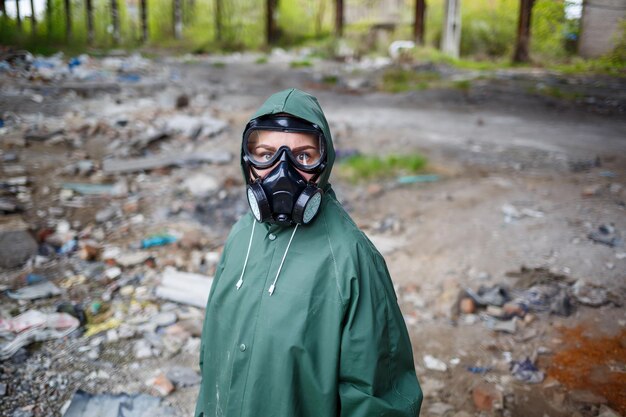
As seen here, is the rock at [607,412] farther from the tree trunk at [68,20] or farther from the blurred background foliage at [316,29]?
the tree trunk at [68,20]

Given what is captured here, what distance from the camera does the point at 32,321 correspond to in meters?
3.62

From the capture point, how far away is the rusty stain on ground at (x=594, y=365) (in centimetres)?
298

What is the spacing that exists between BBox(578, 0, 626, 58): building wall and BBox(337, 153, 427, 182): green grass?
7.91 feet

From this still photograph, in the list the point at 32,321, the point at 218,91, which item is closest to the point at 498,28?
the point at 218,91

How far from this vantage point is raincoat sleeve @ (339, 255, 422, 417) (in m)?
1.46

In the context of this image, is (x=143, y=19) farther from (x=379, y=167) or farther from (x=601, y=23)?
(x=601, y=23)

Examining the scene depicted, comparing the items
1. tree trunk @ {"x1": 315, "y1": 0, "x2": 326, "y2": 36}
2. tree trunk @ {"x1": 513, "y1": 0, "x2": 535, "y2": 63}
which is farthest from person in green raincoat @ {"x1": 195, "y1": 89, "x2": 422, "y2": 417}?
tree trunk @ {"x1": 315, "y1": 0, "x2": 326, "y2": 36}

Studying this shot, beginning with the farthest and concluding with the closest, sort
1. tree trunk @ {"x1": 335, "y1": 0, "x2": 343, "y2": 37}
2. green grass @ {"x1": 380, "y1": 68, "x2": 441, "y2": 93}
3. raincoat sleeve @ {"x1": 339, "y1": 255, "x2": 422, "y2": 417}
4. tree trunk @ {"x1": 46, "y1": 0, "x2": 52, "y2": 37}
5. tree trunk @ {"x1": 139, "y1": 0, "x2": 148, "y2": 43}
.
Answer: tree trunk @ {"x1": 335, "y1": 0, "x2": 343, "y2": 37} < tree trunk @ {"x1": 139, "y1": 0, "x2": 148, "y2": 43} < green grass @ {"x1": 380, "y1": 68, "x2": 441, "y2": 93} < tree trunk @ {"x1": 46, "y1": 0, "x2": 52, "y2": 37} < raincoat sleeve @ {"x1": 339, "y1": 255, "x2": 422, "y2": 417}

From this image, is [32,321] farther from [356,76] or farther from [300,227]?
[356,76]

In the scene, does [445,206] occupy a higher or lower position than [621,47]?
lower

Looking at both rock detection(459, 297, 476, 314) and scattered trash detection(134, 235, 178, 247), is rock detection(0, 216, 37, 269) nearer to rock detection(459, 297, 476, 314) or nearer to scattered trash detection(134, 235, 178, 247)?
scattered trash detection(134, 235, 178, 247)

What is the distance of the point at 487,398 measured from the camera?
9.77 feet

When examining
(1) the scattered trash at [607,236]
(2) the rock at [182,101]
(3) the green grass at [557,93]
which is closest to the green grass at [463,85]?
(3) the green grass at [557,93]

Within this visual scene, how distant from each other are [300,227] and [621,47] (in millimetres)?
4180
